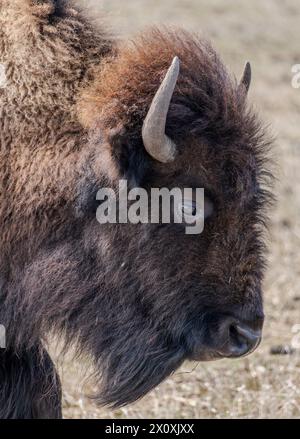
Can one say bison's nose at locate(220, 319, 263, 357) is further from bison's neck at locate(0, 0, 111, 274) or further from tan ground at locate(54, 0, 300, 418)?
bison's neck at locate(0, 0, 111, 274)

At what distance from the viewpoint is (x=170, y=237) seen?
394 centimetres

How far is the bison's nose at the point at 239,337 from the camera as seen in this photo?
3893mm

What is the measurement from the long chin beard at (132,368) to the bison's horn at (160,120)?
0.82 m

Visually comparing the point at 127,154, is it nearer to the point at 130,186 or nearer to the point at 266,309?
the point at 130,186

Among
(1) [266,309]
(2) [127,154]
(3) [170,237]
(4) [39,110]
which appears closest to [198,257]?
(3) [170,237]

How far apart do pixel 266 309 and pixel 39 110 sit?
372 cm

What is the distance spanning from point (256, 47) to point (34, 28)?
12453 millimetres

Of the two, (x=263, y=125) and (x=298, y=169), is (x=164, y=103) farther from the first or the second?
(x=298, y=169)

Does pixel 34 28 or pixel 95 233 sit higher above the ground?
pixel 34 28

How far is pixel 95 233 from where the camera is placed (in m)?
3.95

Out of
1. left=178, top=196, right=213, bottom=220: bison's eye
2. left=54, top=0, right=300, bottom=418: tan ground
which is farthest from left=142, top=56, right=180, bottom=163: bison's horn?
left=54, top=0, right=300, bottom=418: tan ground

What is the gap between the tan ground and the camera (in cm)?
534

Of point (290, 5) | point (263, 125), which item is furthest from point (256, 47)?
point (263, 125)

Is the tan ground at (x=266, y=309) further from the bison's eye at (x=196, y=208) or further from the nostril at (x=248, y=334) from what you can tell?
the bison's eye at (x=196, y=208)
